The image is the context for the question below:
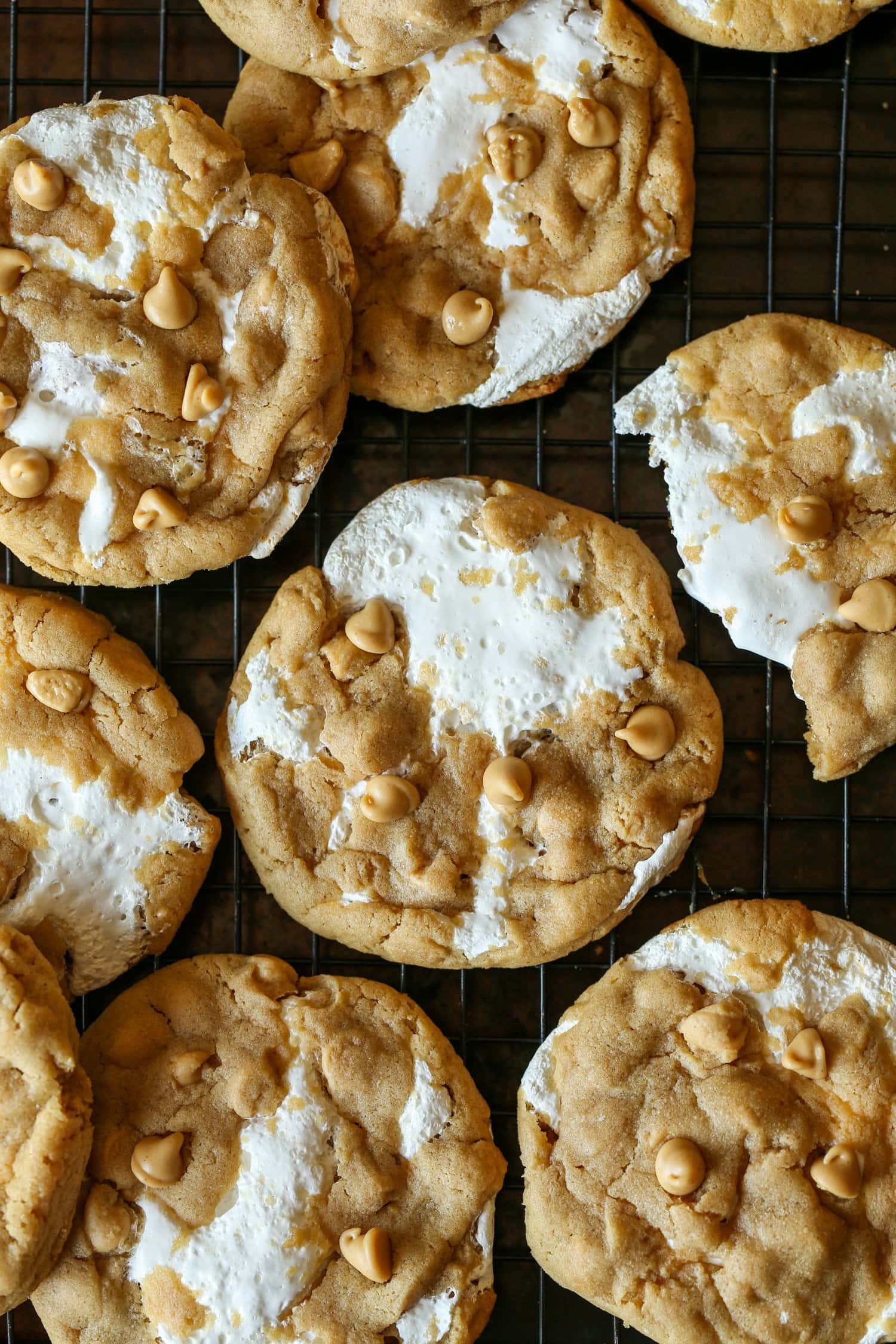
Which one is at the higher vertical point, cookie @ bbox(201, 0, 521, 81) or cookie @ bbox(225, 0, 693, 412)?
cookie @ bbox(201, 0, 521, 81)

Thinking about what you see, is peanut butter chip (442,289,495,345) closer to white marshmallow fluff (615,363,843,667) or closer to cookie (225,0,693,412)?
cookie (225,0,693,412)

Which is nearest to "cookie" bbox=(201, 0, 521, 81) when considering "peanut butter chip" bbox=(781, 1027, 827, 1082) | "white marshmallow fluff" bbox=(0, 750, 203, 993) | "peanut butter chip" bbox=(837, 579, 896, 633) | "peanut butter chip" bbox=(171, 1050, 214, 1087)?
"peanut butter chip" bbox=(837, 579, 896, 633)

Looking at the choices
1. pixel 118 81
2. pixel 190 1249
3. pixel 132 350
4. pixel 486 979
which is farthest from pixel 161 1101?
pixel 118 81

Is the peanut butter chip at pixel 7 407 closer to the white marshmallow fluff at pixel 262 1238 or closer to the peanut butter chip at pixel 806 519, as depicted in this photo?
the white marshmallow fluff at pixel 262 1238

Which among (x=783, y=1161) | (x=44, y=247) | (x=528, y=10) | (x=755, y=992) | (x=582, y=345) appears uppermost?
(x=528, y=10)

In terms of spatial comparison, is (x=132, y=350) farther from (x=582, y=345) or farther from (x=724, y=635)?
(x=724, y=635)

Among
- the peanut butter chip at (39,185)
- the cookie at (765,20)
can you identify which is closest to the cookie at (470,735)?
the peanut butter chip at (39,185)
